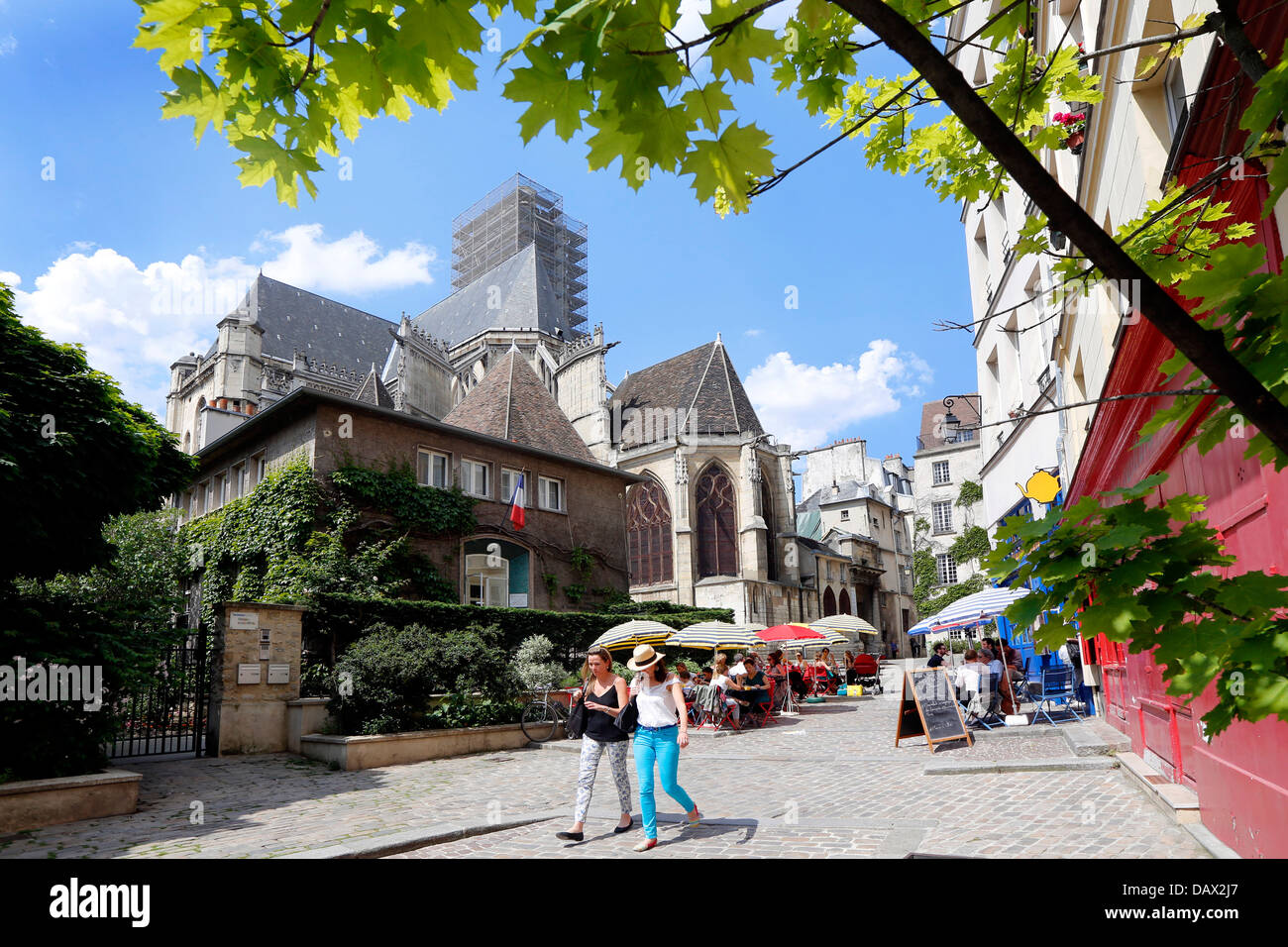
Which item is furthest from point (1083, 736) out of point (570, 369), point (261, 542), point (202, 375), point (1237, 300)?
point (202, 375)

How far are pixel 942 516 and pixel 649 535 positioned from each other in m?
30.9

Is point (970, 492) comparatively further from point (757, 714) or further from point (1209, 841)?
point (1209, 841)

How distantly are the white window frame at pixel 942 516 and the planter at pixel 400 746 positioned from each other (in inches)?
2127

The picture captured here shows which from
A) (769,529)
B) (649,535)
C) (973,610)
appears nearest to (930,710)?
(973,610)

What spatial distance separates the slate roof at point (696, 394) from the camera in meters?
43.5

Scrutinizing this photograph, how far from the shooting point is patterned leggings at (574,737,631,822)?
6812mm

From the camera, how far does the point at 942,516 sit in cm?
6297

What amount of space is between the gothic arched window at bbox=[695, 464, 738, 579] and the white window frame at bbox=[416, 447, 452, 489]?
66.7 ft

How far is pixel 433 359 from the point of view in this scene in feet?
146

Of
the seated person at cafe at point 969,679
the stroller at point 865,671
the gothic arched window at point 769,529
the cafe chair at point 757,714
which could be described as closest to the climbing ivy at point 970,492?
the gothic arched window at point 769,529

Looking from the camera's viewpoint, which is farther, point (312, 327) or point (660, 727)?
point (312, 327)

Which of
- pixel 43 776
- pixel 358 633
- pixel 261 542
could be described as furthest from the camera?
pixel 261 542

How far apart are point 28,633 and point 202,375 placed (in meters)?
47.0
